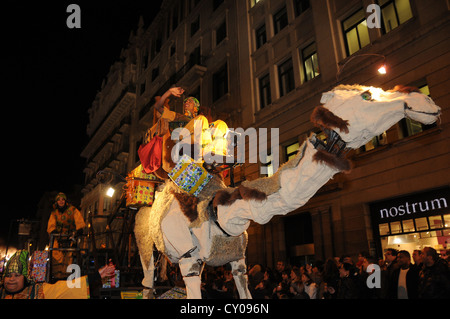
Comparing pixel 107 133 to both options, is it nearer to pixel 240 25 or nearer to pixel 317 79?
pixel 240 25

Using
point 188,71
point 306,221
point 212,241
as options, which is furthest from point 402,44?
point 188,71

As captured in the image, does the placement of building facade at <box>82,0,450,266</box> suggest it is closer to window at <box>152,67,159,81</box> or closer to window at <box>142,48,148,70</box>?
window at <box>152,67,159,81</box>

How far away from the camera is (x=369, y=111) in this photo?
2807 mm

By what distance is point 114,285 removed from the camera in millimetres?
6145

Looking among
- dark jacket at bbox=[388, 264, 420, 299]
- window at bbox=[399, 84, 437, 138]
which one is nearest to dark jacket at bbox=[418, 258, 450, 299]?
dark jacket at bbox=[388, 264, 420, 299]

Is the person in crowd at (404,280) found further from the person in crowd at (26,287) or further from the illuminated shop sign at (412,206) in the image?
the person in crowd at (26,287)

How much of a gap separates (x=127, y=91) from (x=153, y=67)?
397cm

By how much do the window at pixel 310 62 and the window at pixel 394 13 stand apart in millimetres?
2835

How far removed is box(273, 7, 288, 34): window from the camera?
15508 mm

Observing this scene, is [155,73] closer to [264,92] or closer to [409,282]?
[264,92]

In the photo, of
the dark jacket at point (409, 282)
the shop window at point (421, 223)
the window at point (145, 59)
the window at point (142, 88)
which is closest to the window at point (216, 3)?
the window at point (142, 88)

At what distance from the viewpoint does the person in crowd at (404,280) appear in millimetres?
5594

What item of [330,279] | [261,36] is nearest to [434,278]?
[330,279]

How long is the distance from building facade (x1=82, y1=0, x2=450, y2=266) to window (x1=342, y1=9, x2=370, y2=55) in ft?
0.13
